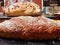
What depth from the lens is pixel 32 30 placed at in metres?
0.41

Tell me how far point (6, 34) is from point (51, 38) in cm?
12

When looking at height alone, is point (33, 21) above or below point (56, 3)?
above

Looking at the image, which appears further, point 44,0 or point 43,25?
point 44,0

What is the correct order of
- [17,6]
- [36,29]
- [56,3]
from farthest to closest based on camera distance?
[56,3]
[17,6]
[36,29]

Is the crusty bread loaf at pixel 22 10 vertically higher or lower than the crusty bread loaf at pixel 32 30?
lower

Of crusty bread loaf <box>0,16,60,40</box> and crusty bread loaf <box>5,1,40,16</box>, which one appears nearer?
crusty bread loaf <box>0,16,60,40</box>

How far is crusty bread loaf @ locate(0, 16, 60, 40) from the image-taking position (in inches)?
16.3

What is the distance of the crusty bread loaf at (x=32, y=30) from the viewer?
0.41 meters

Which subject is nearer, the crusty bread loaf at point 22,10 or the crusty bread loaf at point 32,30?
the crusty bread loaf at point 32,30

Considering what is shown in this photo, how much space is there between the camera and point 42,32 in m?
0.41

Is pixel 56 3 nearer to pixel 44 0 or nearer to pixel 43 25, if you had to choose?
pixel 44 0

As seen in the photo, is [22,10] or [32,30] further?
[22,10]

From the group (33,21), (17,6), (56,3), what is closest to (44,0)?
(56,3)

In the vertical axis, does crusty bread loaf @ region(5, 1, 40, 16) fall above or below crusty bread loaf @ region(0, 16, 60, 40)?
below
